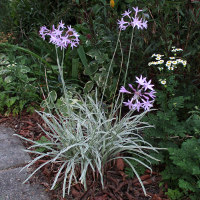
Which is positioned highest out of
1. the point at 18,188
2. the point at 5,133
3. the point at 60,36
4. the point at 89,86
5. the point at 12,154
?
the point at 60,36

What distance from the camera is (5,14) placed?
4.69m

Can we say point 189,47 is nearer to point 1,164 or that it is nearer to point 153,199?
point 153,199

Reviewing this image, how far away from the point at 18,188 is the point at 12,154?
0.44 meters

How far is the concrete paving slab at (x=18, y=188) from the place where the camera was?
1639mm

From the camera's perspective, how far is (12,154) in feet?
6.84

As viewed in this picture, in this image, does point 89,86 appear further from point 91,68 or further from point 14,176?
point 14,176

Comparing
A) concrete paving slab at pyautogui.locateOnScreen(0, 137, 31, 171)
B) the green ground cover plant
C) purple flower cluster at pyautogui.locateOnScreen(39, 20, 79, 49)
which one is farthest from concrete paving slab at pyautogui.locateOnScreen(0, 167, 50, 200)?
purple flower cluster at pyautogui.locateOnScreen(39, 20, 79, 49)

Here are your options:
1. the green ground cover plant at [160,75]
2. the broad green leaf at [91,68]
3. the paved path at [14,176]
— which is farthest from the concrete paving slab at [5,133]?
the broad green leaf at [91,68]

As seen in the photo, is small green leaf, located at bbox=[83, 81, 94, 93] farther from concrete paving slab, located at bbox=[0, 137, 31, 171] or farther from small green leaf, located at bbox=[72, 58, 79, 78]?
concrete paving slab, located at bbox=[0, 137, 31, 171]

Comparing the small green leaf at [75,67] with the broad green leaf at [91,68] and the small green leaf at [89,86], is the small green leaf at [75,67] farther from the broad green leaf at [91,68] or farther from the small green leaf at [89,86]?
the small green leaf at [89,86]

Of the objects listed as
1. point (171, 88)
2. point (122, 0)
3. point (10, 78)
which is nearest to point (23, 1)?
point (122, 0)

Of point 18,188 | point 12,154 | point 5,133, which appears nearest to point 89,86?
point 5,133

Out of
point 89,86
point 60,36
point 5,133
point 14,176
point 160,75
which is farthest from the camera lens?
point 89,86

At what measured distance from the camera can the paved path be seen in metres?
1.65
